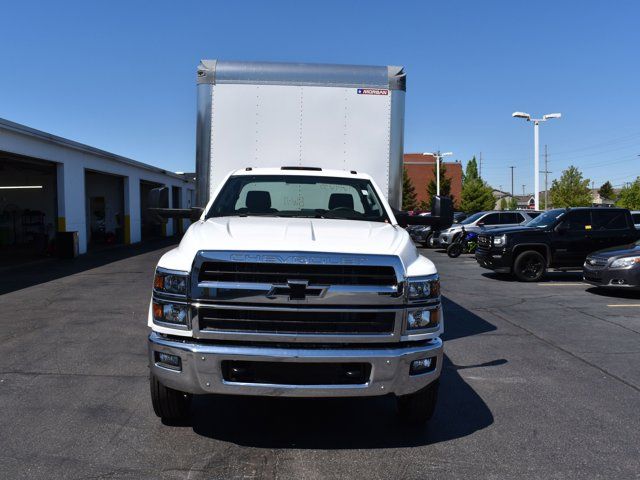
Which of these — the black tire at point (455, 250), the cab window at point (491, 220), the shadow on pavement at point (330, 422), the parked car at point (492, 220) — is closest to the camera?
the shadow on pavement at point (330, 422)

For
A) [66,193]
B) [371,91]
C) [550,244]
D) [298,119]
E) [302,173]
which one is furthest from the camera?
[66,193]

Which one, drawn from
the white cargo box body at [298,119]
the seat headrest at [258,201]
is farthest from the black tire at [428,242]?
the seat headrest at [258,201]

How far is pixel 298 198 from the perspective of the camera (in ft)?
18.1

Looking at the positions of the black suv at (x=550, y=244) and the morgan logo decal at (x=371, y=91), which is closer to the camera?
the morgan logo decal at (x=371, y=91)

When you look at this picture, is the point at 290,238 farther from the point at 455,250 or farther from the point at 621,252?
the point at 455,250

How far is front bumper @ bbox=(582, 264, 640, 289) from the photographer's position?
10.4 meters

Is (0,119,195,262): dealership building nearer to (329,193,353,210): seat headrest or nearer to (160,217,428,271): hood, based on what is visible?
(329,193,353,210): seat headrest

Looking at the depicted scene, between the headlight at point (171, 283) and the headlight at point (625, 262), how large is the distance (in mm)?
9777

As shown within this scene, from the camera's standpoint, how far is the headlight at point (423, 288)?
3592 mm

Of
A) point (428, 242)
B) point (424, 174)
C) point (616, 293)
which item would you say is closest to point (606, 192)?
point (424, 174)

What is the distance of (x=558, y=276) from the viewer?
1485 centimetres

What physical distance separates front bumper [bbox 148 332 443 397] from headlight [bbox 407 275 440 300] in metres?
0.36

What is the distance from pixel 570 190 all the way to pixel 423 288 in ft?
216

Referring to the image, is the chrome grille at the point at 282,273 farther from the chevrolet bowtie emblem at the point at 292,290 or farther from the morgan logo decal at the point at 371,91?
the morgan logo decal at the point at 371,91
